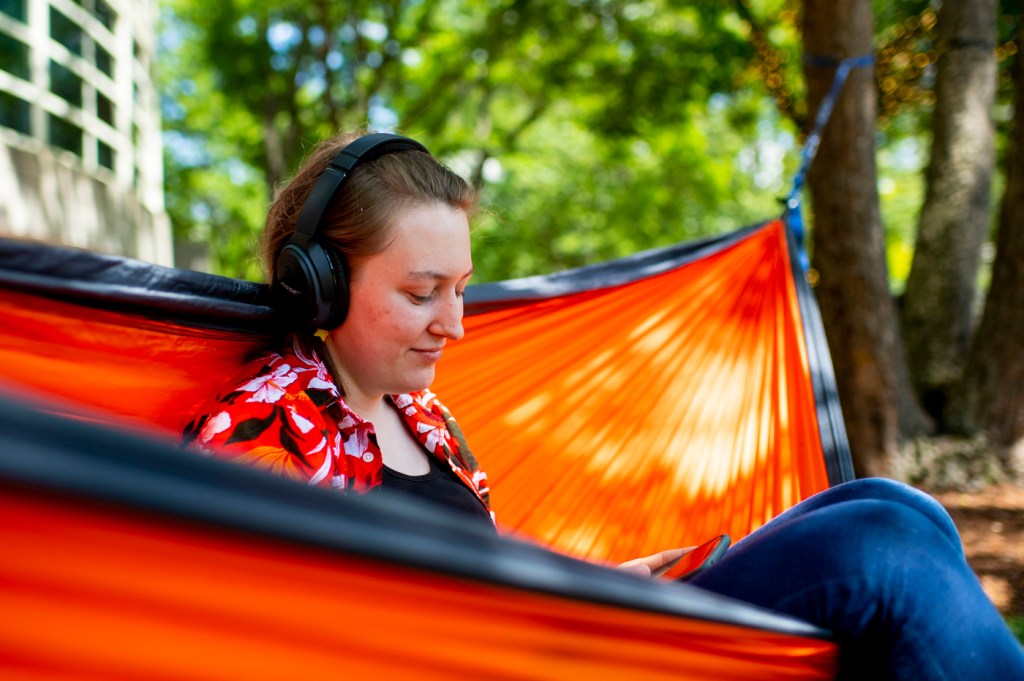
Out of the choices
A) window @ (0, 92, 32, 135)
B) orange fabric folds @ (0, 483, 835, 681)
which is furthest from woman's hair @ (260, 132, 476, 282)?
window @ (0, 92, 32, 135)

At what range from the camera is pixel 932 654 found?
950 mm

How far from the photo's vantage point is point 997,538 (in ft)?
9.77

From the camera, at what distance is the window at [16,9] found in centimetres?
558

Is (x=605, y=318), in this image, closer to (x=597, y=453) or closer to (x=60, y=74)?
(x=597, y=453)

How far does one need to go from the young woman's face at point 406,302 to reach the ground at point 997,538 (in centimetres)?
181

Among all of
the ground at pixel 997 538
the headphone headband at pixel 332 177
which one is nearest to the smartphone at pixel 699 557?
the headphone headband at pixel 332 177

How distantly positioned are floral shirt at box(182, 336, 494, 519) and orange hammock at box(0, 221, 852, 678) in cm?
12

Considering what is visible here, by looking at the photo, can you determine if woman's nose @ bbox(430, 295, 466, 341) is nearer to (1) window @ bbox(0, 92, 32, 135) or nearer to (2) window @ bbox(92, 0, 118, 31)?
(1) window @ bbox(0, 92, 32, 135)

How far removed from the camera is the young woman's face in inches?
47.9

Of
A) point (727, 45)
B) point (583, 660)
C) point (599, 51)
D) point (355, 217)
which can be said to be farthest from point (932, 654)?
point (599, 51)

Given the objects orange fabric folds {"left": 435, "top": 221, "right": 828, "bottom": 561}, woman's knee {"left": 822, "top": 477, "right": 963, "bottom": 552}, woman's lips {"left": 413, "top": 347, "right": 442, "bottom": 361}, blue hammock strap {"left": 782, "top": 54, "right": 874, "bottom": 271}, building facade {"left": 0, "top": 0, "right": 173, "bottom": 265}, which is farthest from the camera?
building facade {"left": 0, "top": 0, "right": 173, "bottom": 265}

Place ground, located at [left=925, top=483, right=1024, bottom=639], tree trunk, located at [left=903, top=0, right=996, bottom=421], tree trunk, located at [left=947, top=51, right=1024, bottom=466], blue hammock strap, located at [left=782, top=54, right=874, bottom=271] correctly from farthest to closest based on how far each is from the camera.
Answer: tree trunk, located at [left=903, top=0, right=996, bottom=421]
tree trunk, located at [left=947, top=51, right=1024, bottom=466]
ground, located at [left=925, top=483, right=1024, bottom=639]
blue hammock strap, located at [left=782, top=54, right=874, bottom=271]

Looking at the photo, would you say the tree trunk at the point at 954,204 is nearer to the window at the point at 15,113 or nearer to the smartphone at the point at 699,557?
the smartphone at the point at 699,557

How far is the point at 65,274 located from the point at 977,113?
358cm
